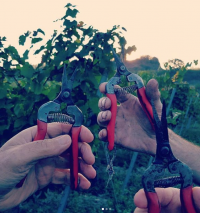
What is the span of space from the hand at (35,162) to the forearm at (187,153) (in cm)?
76

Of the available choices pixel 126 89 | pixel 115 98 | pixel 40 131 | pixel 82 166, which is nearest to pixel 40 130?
pixel 40 131

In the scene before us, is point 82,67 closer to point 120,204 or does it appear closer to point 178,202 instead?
point 178,202

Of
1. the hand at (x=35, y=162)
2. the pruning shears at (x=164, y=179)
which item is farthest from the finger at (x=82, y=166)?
the pruning shears at (x=164, y=179)

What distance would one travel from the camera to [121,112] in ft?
8.36

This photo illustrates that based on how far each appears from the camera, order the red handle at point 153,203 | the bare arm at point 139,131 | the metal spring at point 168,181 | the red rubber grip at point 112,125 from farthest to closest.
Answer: the bare arm at point 139,131 → the red rubber grip at point 112,125 → the metal spring at point 168,181 → the red handle at point 153,203

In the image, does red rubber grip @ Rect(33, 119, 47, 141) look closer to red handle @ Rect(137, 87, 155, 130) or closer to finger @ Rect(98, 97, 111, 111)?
finger @ Rect(98, 97, 111, 111)

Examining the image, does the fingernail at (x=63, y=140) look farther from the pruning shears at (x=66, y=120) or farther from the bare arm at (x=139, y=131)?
the bare arm at (x=139, y=131)

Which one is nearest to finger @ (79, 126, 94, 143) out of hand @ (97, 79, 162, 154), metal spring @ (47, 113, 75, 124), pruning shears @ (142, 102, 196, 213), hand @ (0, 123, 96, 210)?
hand @ (0, 123, 96, 210)

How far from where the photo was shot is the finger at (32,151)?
5.67ft

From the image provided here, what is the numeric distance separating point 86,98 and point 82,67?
0.37 m

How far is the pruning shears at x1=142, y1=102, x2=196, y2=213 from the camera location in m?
1.75

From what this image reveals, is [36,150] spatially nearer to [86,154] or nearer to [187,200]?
[86,154]

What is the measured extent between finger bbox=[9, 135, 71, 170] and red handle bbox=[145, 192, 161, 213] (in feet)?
2.13

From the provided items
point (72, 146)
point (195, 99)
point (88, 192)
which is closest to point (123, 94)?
point (72, 146)
